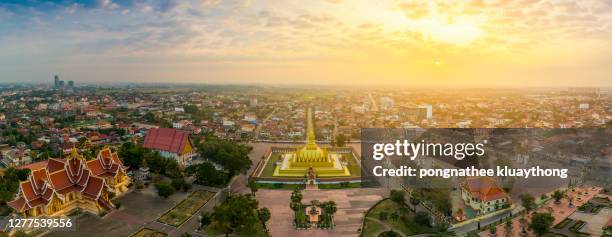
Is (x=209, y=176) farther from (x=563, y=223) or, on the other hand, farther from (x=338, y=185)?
(x=563, y=223)

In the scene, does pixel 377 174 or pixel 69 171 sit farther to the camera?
pixel 377 174

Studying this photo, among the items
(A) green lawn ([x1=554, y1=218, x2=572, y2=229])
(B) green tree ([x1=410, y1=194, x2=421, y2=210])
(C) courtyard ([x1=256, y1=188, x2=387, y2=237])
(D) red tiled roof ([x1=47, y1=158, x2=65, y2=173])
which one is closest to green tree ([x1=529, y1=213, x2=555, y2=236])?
(A) green lawn ([x1=554, y1=218, x2=572, y2=229])

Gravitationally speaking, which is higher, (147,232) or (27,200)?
(27,200)

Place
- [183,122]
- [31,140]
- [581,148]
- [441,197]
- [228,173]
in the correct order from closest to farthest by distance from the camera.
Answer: [441,197] → [228,173] → [581,148] → [31,140] → [183,122]

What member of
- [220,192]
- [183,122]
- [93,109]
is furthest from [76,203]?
[93,109]

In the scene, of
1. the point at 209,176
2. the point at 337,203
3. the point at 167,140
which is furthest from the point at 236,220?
the point at 167,140

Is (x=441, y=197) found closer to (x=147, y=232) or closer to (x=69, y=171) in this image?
(x=147, y=232)

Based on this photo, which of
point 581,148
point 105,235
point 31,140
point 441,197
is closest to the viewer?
point 105,235
